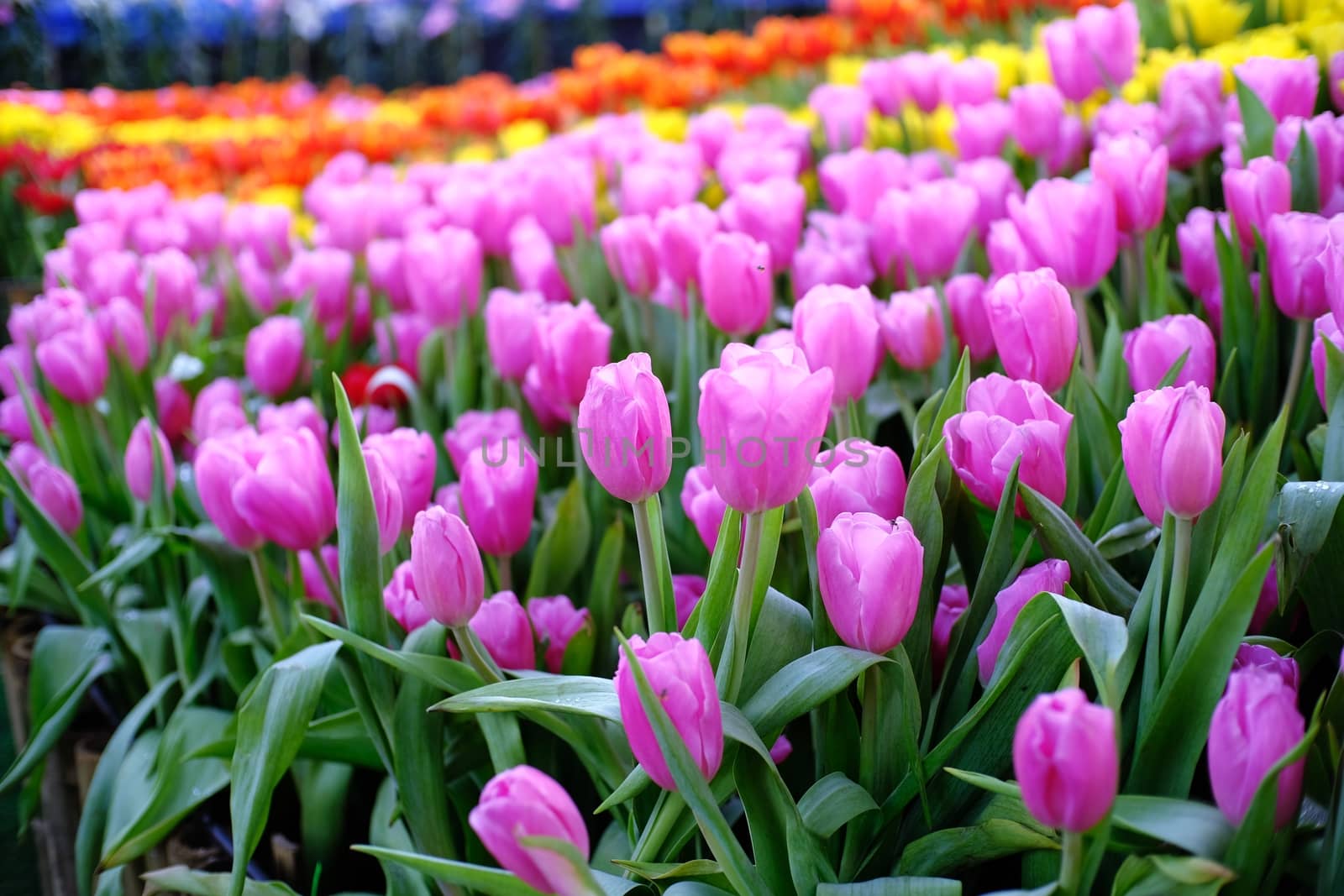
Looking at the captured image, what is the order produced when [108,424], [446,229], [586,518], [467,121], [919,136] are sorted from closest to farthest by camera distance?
[586,518], [446,229], [108,424], [919,136], [467,121]

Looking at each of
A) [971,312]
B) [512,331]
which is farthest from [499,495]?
[971,312]

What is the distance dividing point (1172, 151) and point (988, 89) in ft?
1.55

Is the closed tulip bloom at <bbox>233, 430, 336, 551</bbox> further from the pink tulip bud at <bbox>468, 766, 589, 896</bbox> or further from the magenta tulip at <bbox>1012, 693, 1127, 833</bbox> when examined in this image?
the magenta tulip at <bbox>1012, 693, 1127, 833</bbox>

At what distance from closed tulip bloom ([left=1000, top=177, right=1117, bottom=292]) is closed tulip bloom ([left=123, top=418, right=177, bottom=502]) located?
0.88 metres

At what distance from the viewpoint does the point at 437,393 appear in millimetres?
1438

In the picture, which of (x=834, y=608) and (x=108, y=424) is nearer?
(x=834, y=608)

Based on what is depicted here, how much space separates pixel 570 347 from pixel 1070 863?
1.99ft

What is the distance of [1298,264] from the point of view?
0.90m

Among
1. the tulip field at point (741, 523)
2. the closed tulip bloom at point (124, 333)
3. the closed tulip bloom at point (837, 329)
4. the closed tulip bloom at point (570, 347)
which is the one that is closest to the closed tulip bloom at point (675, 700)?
the tulip field at point (741, 523)

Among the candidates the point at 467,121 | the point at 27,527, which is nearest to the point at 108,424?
→ the point at 27,527

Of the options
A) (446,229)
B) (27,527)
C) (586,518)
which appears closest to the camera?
(586,518)

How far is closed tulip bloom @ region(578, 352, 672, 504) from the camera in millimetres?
641

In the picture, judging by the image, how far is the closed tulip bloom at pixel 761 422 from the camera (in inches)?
23.0

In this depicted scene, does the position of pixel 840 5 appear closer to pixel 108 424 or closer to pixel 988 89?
pixel 988 89
